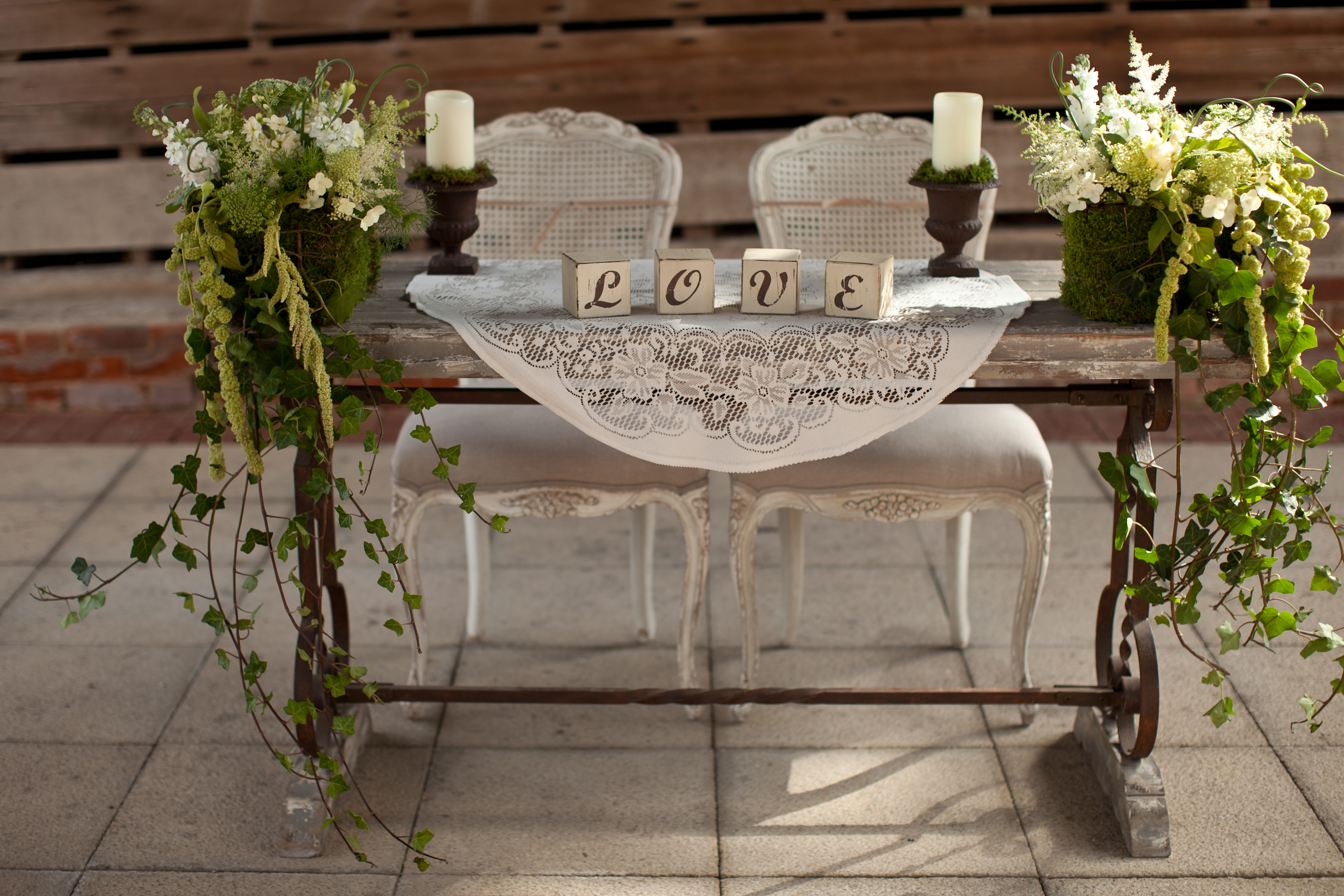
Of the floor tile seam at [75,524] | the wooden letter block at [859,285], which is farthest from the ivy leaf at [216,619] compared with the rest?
the floor tile seam at [75,524]

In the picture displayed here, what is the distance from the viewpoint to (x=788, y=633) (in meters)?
2.51

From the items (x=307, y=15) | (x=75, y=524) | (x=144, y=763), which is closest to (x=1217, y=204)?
(x=144, y=763)

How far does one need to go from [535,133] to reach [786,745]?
53.5 inches

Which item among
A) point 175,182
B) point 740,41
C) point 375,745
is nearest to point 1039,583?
point 375,745

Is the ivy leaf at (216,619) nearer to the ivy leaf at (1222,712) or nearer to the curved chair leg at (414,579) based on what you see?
the curved chair leg at (414,579)

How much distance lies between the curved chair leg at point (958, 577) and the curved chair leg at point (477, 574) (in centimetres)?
92

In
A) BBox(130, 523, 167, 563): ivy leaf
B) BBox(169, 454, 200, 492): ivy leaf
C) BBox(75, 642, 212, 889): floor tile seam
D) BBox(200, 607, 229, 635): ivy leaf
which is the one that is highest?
BBox(169, 454, 200, 492): ivy leaf

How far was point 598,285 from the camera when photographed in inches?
72.7

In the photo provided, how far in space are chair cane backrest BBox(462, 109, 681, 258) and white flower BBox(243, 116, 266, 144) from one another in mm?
949

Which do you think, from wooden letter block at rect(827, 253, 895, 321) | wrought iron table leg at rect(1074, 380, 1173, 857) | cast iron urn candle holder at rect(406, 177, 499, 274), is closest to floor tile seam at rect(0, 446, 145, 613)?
cast iron urn candle holder at rect(406, 177, 499, 274)

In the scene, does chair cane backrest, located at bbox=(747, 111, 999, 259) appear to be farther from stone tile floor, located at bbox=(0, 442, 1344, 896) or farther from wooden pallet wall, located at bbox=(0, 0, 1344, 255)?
wooden pallet wall, located at bbox=(0, 0, 1344, 255)

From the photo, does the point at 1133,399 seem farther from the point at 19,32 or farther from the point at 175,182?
the point at 19,32

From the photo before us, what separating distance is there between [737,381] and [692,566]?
488mm

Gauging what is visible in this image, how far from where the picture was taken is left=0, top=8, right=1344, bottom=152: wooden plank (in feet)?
11.7
